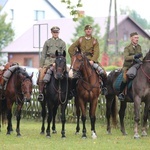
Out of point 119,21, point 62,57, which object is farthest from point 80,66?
point 119,21

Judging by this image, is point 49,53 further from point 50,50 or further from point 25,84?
point 25,84

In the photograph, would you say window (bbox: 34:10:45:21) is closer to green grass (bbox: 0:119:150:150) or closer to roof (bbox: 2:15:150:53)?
roof (bbox: 2:15:150:53)

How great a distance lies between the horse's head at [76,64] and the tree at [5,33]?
2238 inches

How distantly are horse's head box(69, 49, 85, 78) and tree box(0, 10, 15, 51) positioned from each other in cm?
5686

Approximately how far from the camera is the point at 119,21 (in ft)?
295

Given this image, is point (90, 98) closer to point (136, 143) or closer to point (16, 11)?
point (136, 143)

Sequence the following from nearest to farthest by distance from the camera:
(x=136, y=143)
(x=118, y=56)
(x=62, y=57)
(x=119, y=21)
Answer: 1. (x=136, y=143)
2. (x=62, y=57)
3. (x=118, y=56)
4. (x=119, y=21)

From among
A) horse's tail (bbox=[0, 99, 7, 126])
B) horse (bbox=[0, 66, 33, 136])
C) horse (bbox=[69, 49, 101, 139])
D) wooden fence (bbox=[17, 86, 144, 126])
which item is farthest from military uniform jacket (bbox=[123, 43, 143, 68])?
horse's tail (bbox=[0, 99, 7, 126])

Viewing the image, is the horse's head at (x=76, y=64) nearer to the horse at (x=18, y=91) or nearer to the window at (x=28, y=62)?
the horse at (x=18, y=91)

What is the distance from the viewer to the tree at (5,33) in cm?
7569

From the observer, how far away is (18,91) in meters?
20.7

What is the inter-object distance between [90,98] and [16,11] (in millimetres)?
72457

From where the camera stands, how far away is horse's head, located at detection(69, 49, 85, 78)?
18.7 metres

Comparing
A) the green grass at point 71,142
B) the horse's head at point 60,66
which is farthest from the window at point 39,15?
the horse's head at point 60,66
